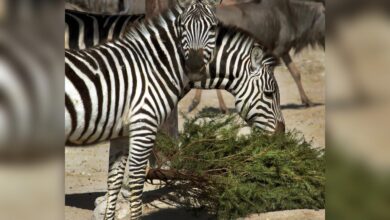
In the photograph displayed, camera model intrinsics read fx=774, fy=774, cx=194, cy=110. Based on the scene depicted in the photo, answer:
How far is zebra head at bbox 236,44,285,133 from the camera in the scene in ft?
20.8

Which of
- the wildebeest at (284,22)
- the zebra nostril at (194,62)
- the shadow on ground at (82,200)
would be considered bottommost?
the shadow on ground at (82,200)

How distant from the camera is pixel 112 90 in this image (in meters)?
5.16

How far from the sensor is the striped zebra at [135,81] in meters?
5.05

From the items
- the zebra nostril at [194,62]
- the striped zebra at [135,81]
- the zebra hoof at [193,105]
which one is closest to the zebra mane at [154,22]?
the striped zebra at [135,81]

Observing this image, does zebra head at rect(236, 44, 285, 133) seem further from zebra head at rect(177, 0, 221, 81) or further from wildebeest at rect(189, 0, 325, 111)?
wildebeest at rect(189, 0, 325, 111)

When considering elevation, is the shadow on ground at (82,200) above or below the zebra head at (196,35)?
below

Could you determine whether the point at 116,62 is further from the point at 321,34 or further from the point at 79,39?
the point at 321,34

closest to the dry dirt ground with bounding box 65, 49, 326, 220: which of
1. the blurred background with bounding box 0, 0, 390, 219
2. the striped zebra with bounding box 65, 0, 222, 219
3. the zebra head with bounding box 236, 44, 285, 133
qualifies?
the striped zebra with bounding box 65, 0, 222, 219

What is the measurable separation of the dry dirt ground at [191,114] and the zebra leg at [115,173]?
499 millimetres

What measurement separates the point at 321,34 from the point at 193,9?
5.69 metres

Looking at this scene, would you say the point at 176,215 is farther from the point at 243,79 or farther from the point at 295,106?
the point at 295,106

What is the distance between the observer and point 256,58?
20.9 feet

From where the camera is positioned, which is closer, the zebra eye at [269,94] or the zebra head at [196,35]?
the zebra head at [196,35]

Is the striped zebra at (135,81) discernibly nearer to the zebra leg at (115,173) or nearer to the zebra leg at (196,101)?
the zebra leg at (115,173)
